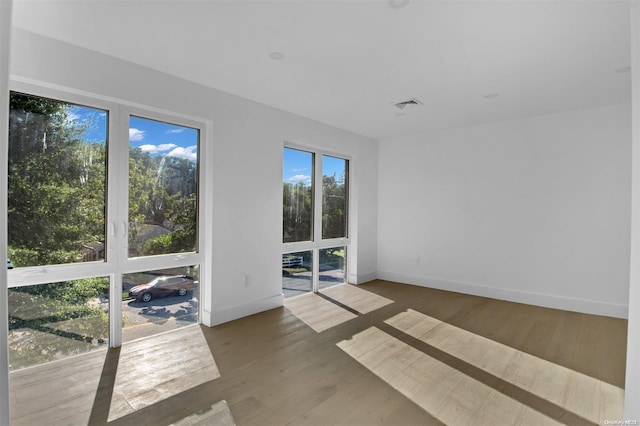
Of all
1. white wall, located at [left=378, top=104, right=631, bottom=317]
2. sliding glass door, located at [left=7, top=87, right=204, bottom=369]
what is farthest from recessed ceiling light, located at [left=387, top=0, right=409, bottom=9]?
white wall, located at [left=378, top=104, right=631, bottom=317]

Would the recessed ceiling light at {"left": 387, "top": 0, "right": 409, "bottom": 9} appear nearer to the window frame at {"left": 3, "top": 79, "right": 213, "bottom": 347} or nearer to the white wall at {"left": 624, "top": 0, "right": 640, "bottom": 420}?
the white wall at {"left": 624, "top": 0, "right": 640, "bottom": 420}

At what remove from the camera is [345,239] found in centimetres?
554

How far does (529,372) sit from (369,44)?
2.97 m

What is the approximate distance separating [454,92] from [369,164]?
2381 millimetres

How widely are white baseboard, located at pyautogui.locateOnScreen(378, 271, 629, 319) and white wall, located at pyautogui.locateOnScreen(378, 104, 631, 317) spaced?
13 millimetres

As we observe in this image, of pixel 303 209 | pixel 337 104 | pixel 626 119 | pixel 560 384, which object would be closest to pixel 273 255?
pixel 303 209

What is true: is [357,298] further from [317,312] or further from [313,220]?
[313,220]

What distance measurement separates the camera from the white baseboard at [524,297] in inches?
156

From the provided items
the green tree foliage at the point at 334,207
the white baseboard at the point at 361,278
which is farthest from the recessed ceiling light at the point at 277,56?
the white baseboard at the point at 361,278

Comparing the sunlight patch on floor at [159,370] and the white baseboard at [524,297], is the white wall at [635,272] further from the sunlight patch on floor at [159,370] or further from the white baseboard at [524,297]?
the white baseboard at [524,297]

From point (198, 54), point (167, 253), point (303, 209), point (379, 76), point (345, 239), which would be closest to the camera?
point (198, 54)

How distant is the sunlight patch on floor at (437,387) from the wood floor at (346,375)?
1 cm

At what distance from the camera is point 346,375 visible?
100 inches

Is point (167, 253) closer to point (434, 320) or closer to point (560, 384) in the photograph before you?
point (434, 320)
